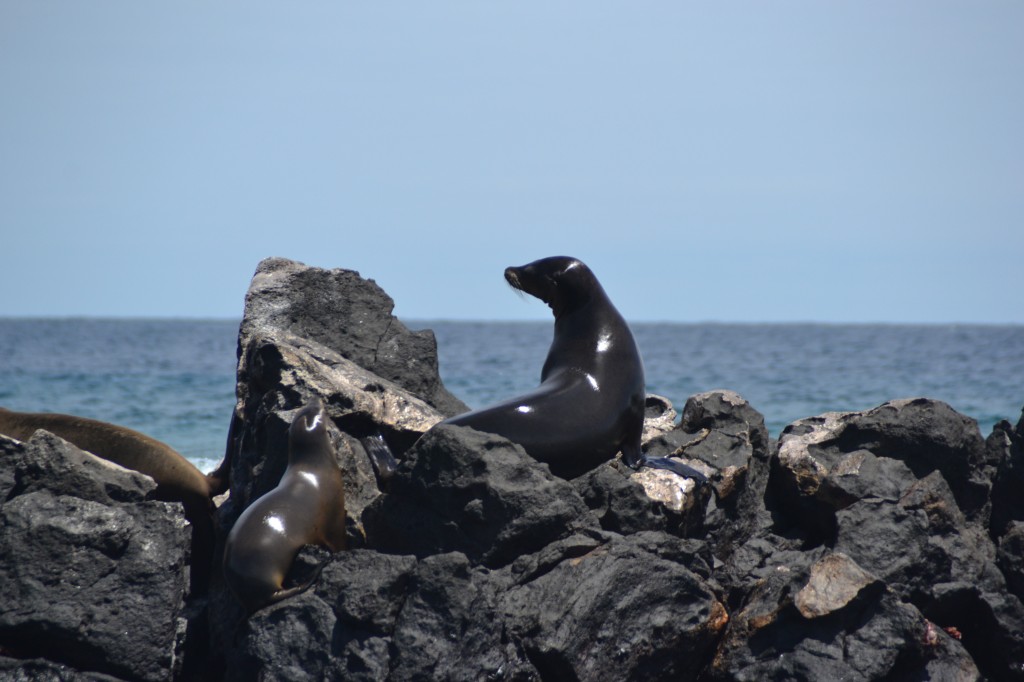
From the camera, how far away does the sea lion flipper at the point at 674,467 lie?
580 cm

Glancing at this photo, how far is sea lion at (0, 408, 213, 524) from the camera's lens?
668 centimetres

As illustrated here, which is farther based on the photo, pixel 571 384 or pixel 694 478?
pixel 571 384

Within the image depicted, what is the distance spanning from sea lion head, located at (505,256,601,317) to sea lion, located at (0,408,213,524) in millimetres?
2457

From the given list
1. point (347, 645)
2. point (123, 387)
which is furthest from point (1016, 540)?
point (123, 387)

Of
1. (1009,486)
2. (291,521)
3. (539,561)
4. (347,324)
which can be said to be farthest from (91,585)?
(1009,486)

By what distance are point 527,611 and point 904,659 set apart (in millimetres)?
1688

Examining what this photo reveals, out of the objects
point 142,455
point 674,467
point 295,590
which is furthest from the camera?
point 142,455

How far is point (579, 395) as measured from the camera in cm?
649

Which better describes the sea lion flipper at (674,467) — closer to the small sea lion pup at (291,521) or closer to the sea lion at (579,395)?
the sea lion at (579,395)

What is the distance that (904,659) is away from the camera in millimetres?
4883

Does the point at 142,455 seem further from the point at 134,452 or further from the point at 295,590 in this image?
the point at 295,590

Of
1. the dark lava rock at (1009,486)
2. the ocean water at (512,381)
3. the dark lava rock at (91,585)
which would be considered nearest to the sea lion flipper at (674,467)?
the dark lava rock at (1009,486)

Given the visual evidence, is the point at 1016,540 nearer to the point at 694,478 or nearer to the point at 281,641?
the point at 694,478

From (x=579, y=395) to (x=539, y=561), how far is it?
1.67m
